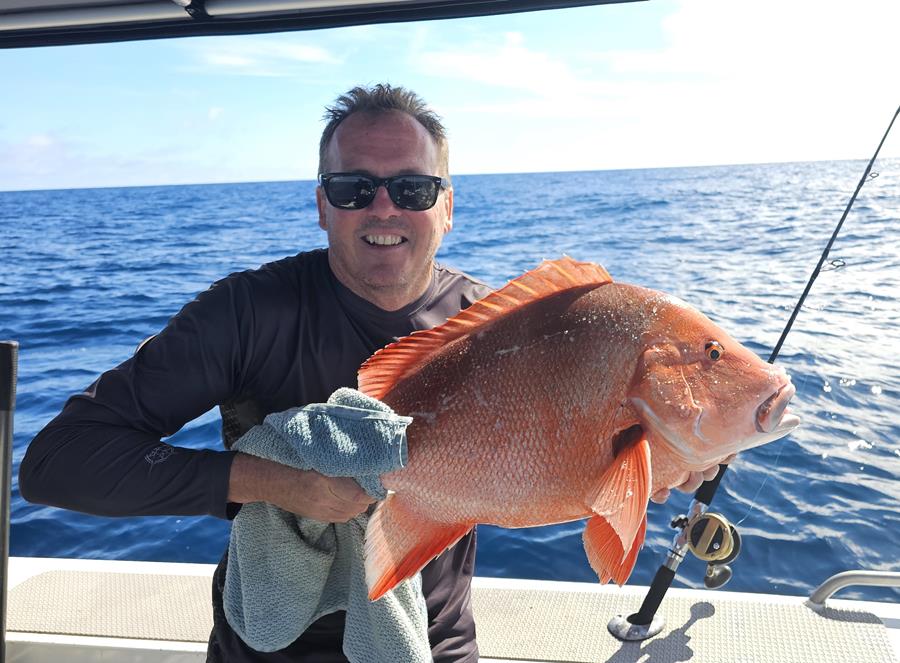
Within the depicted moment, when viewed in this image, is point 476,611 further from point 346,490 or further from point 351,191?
point 351,191

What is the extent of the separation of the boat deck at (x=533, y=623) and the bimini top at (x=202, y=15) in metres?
2.09

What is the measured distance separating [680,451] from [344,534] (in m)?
0.83

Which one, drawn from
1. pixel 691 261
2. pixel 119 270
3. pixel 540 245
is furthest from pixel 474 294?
pixel 540 245

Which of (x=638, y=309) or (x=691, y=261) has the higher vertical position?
(x=638, y=309)

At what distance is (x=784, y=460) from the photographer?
223 inches

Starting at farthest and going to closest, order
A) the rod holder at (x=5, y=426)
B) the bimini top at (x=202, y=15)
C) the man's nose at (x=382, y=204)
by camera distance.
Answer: the bimini top at (x=202, y=15) < the rod holder at (x=5, y=426) < the man's nose at (x=382, y=204)

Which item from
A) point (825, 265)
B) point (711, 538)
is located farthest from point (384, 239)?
point (825, 265)

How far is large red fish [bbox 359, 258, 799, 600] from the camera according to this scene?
1.45m

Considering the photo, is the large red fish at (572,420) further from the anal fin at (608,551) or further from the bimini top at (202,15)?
the bimini top at (202,15)

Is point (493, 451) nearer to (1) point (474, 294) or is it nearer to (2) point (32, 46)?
(1) point (474, 294)

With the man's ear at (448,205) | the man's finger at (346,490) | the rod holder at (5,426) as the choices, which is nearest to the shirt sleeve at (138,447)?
the man's finger at (346,490)

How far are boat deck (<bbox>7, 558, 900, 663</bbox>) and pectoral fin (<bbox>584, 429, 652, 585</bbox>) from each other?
1.20 meters

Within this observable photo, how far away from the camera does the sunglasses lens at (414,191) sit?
183cm

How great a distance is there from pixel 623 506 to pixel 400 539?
47 cm
